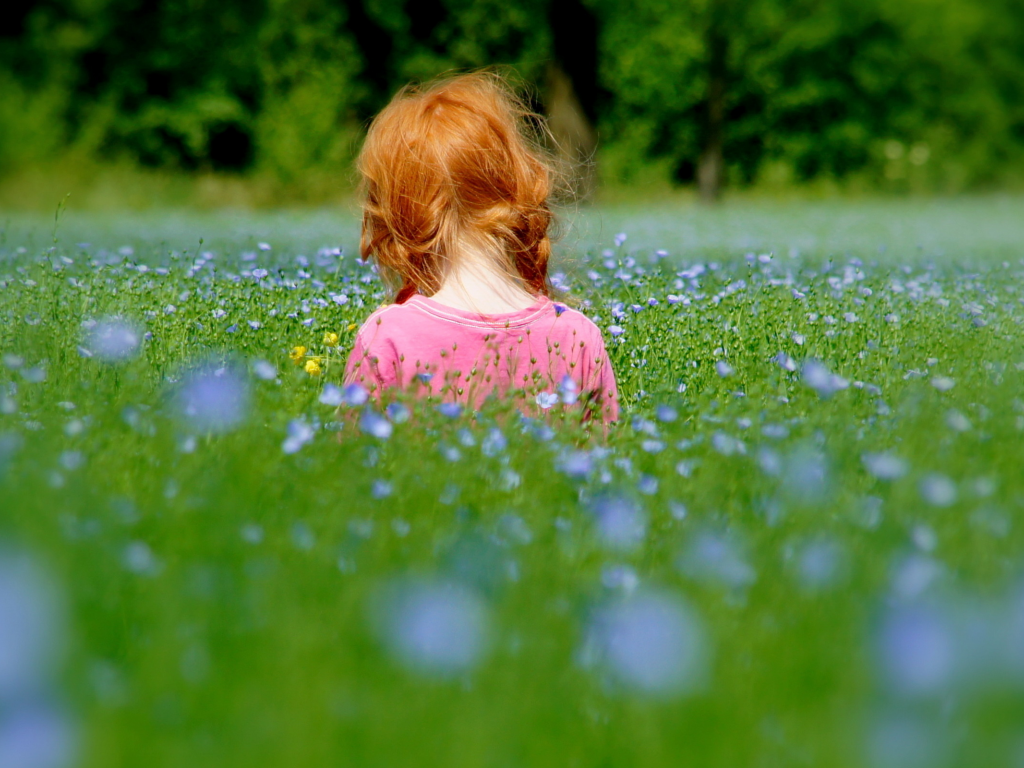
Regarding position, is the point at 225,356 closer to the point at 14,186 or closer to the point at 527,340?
the point at 527,340

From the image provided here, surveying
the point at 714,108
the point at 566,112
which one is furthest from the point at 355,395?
the point at 714,108

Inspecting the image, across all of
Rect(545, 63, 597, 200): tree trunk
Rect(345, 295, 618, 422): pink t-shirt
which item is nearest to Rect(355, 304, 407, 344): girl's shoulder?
Rect(345, 295, 618, 422): pink t-shirt

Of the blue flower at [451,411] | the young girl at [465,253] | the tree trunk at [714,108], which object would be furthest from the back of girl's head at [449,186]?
the tree trunk at [714,108]

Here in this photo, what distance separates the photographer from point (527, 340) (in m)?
3.30

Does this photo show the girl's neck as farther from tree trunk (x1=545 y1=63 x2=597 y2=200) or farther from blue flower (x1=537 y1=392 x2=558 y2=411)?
tree trunk (x1=545 y1=63 x2=597 y2=200)

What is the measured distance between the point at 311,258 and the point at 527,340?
354 cm

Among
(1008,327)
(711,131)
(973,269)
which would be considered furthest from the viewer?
(711,131)

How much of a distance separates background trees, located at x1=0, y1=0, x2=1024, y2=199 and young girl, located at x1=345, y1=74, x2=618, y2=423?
2128 cm

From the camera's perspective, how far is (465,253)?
138 inches

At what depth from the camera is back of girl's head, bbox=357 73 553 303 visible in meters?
3.47

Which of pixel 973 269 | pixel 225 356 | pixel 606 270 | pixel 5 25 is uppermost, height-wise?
pixel 225 356

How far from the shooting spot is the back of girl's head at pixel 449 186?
3.47 meters

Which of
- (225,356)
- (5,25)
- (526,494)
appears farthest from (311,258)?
(5,25)

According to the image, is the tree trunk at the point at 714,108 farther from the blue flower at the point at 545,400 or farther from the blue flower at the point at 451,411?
the blue flower at the point at 451,411
